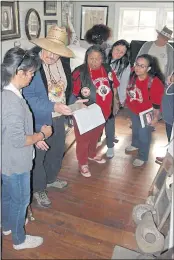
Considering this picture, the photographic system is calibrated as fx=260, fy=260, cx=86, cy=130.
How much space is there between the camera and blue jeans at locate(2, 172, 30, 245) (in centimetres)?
134

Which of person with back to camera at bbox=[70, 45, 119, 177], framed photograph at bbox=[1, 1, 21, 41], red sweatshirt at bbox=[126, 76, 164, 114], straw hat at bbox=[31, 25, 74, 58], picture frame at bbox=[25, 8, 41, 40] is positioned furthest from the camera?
picture frame at bbox=[25, 8, 41, 40]

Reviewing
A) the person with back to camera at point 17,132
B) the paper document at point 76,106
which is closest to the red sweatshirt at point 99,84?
the paper document at point 76,106

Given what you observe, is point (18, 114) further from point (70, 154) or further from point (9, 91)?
point (70, 154)

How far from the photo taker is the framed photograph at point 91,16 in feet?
12.1

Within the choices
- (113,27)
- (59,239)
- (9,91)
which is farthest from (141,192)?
(113,27)

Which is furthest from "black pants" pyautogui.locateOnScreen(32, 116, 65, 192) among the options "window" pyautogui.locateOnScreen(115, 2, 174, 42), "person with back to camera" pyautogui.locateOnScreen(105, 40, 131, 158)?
"window" pyautogui.locateOnScreen(115, 2, 174, 42)

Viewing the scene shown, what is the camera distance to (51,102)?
169 cm

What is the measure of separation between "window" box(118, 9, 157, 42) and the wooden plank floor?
5.37 feet

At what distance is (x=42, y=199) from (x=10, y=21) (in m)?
1.77

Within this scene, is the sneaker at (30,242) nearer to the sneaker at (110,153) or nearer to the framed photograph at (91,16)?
the sneaker at (110,153)

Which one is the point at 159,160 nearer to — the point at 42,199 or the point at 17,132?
the point at 42,199

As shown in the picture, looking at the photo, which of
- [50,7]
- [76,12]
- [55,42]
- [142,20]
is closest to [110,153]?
[55,42]

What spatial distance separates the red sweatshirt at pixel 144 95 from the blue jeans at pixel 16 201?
1379 millimetres

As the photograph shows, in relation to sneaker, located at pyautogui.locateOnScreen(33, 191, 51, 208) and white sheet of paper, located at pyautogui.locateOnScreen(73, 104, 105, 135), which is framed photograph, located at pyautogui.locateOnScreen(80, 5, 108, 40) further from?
sneaker, located at pyautogui.locateOnScreen(33, 191, 51, 208)
